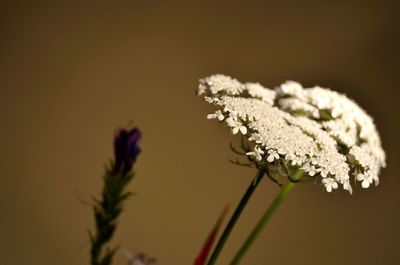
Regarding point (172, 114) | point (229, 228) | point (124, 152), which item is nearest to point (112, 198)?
point (124, 152)

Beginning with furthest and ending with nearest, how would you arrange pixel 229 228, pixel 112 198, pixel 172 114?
pixel 172 114 → pixel 229 228 → pixel 112 198

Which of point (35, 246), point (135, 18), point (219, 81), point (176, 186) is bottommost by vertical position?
point (35, 246)

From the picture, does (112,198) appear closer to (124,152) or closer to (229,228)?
(124,152)

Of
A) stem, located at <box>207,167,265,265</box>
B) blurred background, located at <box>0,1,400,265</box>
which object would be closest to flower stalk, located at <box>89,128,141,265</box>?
stem, located at <box>207,167,265,265</box>

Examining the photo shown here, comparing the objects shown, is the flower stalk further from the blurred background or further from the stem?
the blurred background

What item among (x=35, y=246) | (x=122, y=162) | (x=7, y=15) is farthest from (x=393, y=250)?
(x=7, y=15)

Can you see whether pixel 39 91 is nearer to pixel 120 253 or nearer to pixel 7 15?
pixel 7 15
